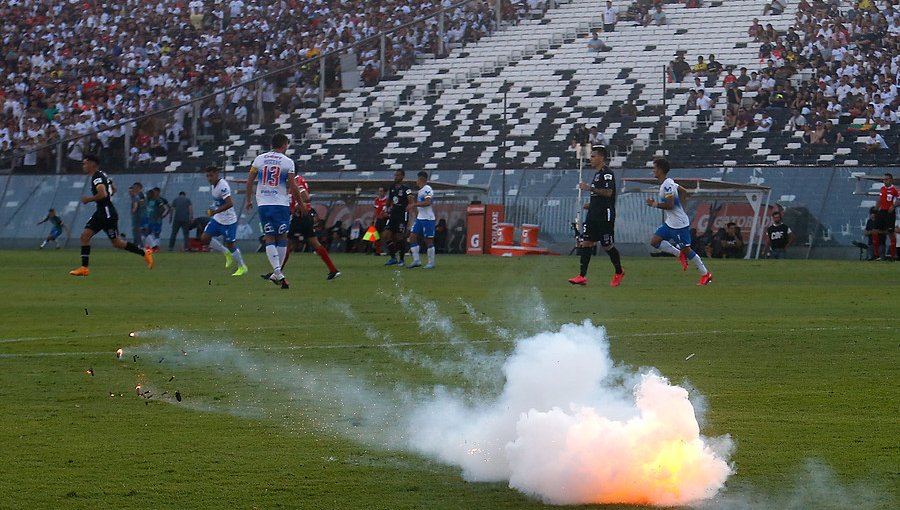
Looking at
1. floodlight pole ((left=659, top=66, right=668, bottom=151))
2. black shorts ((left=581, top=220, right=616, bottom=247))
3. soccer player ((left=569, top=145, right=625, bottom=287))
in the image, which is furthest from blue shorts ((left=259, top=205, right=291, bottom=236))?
floodlight pole ((left=659, top=66, right=668, bottom=151))

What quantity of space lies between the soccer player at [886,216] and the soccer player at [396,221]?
11883mm

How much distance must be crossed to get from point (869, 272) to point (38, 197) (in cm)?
2835

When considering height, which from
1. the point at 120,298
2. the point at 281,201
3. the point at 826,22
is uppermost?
the point at 826,22

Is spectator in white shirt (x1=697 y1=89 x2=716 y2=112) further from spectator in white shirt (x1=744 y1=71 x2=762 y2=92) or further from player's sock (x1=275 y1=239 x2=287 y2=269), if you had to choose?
player's sock (x1=275 y1=239 x2=287 y2=269)

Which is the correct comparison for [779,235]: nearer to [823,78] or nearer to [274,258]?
[823,78]

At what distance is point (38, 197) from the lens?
43938 mm

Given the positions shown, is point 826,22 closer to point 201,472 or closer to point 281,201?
point 281,201

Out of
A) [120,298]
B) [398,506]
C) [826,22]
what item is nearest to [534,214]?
[826,22]

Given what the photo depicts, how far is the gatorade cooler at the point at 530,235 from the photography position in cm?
3781

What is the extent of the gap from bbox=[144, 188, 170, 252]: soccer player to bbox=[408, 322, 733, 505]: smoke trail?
34793 millimetres

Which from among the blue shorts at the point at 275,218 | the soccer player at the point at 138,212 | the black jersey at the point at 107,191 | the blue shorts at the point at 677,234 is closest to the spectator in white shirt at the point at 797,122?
the blue shorts at the point at 677,234

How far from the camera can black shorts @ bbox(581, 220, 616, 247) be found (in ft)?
72.2

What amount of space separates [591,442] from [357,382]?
4100 mm

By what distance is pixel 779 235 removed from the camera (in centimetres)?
3497
